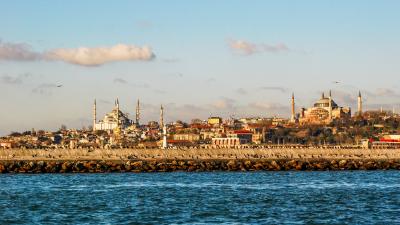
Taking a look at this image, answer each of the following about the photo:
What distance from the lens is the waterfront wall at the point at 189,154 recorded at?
85.6 m

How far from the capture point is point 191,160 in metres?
80.5

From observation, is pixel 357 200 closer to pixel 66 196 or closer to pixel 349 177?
pixel 66 196

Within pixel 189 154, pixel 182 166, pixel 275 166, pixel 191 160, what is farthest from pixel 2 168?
pixel 189 154

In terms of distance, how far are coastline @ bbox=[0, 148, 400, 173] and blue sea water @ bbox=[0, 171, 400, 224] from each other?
10.5 m

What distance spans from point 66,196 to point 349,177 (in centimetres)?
2232

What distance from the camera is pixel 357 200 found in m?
39.2

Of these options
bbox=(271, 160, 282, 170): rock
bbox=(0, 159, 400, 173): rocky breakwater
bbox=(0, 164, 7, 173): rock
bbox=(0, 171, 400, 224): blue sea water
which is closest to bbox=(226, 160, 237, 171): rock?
bbox=(0, 159, 400, 173): rocky breakwater

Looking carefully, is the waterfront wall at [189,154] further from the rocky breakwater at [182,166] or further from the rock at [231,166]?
the rock at [231,166]

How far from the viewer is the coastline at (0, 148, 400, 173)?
69562 mm

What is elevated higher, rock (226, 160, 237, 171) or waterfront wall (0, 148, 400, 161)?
waterfront wall (0, 148, 400, 161)

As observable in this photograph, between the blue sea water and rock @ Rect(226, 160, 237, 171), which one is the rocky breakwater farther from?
the blue sea water

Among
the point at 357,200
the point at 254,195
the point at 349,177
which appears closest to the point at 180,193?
the point at 254,195

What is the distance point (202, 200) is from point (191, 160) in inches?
1612

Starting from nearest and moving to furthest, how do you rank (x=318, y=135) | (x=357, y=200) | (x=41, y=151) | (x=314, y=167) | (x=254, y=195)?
(x=357, y=200)
(x=254, y=195)
(x=314, y=167)
(x=41, y=151)
(x=318, y=135)
